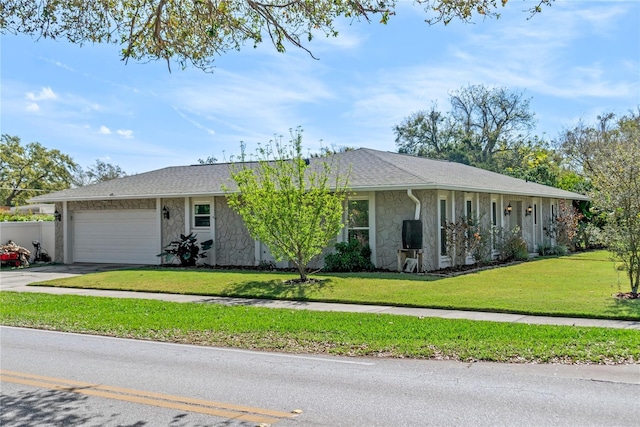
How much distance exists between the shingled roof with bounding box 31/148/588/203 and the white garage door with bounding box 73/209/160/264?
96 cm

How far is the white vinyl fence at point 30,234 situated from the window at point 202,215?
7492mm

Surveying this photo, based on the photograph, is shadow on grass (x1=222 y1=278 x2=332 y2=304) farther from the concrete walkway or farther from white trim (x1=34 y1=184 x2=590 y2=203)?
white trim (x1=34 y1=184 x2=590 y2=203)

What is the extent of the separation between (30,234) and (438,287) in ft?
63.2

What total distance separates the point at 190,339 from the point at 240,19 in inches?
222

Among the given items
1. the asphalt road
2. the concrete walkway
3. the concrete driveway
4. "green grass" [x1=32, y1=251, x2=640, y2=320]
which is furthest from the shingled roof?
the asphalt road

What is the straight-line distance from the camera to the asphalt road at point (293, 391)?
5.49 metres

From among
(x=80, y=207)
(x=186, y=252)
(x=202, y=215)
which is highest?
(x=80, y=207)

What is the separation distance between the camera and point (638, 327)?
9.57 metres

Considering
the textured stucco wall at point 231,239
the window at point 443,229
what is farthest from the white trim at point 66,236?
the window at point 443,229

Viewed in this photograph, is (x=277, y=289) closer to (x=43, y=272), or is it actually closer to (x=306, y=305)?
(x=306, y=305)

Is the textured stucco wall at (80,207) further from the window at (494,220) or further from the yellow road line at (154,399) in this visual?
the yellow road line at (154,399)

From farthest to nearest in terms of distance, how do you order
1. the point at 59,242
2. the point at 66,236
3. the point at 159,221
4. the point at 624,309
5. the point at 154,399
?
the point at 59,242, the point at 66,236, the point at 159,221, the point at 624,309, the point at 154,399

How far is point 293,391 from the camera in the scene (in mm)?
6422

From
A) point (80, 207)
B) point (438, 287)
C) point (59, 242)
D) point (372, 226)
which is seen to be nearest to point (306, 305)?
point (438, 287)
